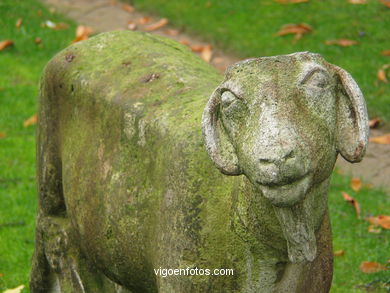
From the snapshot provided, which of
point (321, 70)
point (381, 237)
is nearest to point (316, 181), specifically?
point (321, 70)

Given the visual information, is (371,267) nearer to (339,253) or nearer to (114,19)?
(339,253)

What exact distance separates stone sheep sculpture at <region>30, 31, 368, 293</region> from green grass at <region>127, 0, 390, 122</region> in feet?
13.6

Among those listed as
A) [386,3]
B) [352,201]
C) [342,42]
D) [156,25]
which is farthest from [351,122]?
[156,25]

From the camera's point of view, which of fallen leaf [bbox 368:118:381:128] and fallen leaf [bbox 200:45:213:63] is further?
fallen leaf [bbox 200:45:213:63]

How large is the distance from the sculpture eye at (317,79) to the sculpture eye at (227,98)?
0.22 meters

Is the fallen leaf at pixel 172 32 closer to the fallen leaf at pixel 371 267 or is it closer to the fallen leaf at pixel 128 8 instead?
the fallen leaf at pixel 128 8

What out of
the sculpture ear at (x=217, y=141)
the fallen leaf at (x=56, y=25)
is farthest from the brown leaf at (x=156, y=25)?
the sculpture ear at (x=217, y=141)

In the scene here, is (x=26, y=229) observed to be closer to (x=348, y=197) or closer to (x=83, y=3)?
(x=348, y=197)

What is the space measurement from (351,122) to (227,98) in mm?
379

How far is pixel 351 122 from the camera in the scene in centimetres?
285

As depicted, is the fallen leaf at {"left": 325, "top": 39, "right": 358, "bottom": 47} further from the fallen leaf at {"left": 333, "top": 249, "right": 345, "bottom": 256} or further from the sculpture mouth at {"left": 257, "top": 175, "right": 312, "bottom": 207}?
the sculpture mouth at {"left": 257, "top": 175, "right": 312, "bottom": 207}

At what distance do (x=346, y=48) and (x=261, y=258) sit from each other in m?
6.10

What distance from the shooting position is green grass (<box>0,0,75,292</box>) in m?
6.21

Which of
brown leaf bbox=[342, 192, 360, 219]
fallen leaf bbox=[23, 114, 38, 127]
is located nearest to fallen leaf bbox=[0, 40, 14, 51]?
fallen leaf bbox=[23, 114, 38, 127]
